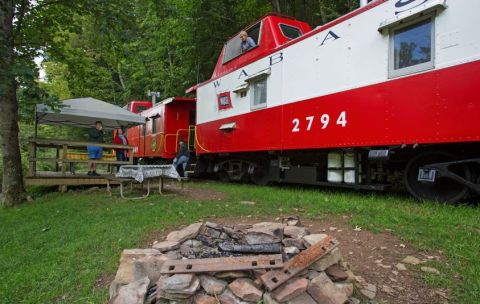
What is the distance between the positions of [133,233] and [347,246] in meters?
2.72

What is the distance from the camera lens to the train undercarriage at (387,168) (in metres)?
5.43

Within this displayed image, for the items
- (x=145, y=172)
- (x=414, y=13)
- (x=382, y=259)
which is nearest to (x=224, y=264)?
(x=382, y=259)

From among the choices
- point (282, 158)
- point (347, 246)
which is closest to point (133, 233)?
point (347, 246)

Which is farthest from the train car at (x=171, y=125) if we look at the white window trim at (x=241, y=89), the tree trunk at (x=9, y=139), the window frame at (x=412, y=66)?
the window frame at (x=412, y=66)

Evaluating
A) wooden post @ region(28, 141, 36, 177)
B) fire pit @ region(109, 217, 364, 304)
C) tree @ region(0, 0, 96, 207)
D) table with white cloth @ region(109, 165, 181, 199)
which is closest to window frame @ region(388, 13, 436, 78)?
fire pit @ region(109, 217, 364, 304)

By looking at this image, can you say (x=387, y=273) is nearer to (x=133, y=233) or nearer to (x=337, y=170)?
(x=133, y=233)

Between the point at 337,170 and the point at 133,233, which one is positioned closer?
the point at 133,233

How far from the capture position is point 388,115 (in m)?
5.98

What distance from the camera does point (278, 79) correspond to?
828 cm

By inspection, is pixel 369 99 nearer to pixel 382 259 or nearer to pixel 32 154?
pixel 382 259

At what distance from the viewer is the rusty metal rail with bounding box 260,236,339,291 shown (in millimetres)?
2919

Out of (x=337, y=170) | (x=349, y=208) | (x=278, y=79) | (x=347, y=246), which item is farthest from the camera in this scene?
(x=278, y=79)

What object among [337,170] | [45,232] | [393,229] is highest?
[337,170]

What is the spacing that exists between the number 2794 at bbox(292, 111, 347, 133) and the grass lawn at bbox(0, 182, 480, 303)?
1338 mm
